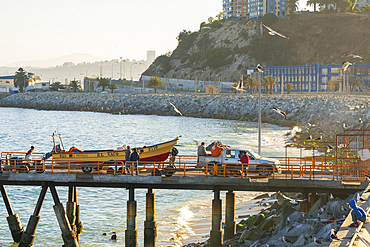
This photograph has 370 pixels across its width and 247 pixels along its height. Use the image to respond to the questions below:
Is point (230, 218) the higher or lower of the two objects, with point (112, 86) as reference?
lower

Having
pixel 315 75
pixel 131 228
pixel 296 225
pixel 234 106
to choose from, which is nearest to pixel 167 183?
pixel 131 228

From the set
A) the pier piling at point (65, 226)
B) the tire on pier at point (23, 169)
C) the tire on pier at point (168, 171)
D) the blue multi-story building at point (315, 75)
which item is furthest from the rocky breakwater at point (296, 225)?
the blue multi-story building at point (315, 75)

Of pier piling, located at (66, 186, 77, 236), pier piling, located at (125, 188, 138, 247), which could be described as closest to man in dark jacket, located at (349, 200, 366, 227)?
pier piling, located at (125, 188, 138, 247)

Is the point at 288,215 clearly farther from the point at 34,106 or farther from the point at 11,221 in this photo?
the point at 34,106

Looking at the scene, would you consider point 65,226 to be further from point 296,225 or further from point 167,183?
point 296,225

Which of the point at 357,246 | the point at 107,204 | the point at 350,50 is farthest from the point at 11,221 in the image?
the point at 350,50

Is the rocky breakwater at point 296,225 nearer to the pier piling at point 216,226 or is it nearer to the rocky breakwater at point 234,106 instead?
the pier piling at point 216,226


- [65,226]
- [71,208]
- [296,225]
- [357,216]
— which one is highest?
[357,216]

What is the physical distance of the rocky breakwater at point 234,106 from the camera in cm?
7325

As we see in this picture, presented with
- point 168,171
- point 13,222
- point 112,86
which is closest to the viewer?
point 168,171

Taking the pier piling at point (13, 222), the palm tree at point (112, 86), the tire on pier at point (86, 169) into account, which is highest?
the palm tree at point (112, 86)

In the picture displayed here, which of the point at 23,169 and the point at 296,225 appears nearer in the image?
the point at 296,225

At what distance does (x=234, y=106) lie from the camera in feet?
384

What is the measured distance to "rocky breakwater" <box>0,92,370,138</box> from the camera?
73.2m
